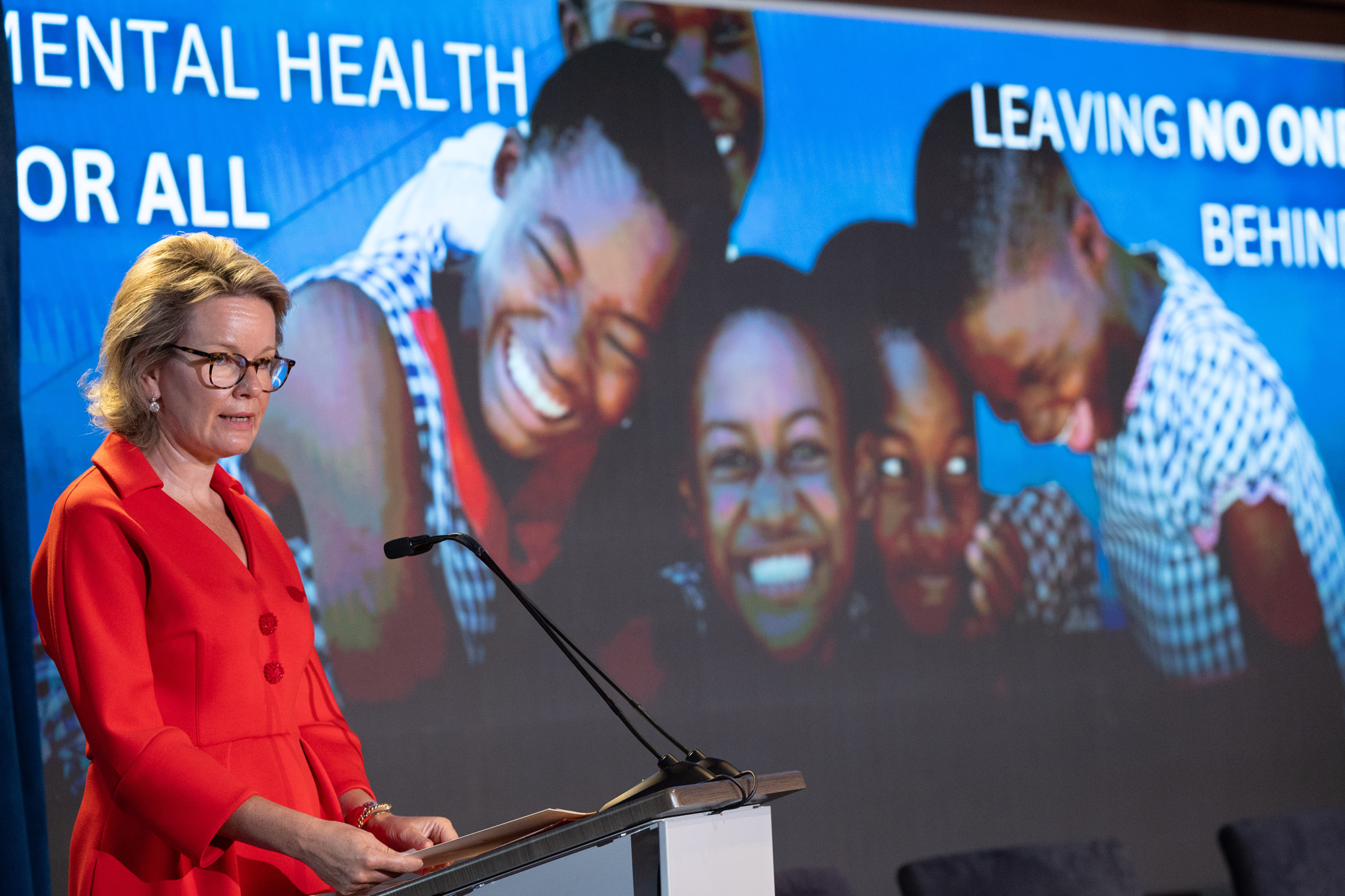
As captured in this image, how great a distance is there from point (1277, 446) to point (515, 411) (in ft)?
8.57

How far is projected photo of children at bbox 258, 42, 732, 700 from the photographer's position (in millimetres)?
3664

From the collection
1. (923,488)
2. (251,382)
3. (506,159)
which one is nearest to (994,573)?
(923,488)

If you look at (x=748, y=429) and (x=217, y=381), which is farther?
(x=748, y=429)

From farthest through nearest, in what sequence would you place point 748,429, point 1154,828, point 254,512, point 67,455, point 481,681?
point 1154,828 → point 748,429 → point 481,681 → point 67,455 → point 254,512

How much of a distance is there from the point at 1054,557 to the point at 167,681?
10.8 feet

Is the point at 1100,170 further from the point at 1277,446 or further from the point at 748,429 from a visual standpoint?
the point at 748,429

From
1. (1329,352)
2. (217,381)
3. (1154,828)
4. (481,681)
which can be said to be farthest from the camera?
(1329,352)

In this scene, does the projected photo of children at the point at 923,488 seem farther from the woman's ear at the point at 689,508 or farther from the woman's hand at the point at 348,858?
the woman's hand at the point at 348,858

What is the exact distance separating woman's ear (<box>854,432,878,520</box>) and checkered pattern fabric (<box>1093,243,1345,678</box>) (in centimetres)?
79

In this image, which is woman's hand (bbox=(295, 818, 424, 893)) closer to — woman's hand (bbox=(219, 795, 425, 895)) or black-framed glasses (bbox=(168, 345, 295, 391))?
woman's hand (bbox=(219, 795, 425, 895))

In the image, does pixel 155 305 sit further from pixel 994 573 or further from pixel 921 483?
pixel 994 573

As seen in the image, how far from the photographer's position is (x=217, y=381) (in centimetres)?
166

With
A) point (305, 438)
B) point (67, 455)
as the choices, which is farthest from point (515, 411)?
point (67, 455)

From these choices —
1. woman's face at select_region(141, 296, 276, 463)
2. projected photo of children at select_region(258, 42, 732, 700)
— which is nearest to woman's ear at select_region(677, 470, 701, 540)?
projected photo of children at select_region(258, 42, 732, 700)
